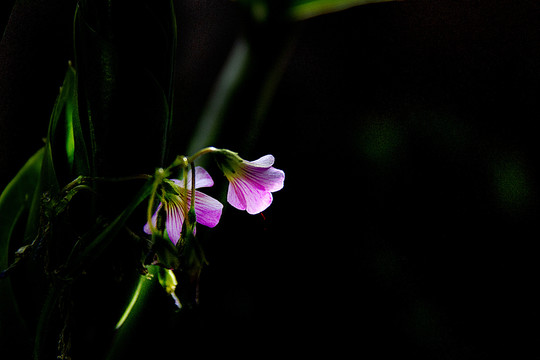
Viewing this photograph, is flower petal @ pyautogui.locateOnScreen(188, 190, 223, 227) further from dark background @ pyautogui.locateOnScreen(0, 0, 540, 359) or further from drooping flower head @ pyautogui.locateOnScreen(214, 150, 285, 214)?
dark background @ pyautogui.locateOnScreen(0, 0, 540, 359)

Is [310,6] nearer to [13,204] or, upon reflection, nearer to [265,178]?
[265,178]

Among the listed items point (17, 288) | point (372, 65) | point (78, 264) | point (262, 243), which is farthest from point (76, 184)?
point (372, 65)

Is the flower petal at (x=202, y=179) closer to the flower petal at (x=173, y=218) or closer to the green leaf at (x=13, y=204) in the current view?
the flower petal at (x=173, y=218)

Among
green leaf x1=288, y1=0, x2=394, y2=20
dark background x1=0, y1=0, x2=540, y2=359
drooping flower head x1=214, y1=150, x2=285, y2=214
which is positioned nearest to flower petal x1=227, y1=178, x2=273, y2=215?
drooping flower head x1=214, y1=150, x2=285, y2=214

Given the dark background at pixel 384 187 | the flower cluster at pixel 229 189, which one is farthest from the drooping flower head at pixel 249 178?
the dark background at pixel 384 187

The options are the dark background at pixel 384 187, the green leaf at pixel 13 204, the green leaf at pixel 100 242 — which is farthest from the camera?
the dark background at pixel 384 187

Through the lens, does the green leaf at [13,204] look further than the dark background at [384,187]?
No
